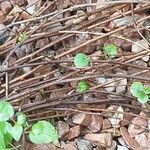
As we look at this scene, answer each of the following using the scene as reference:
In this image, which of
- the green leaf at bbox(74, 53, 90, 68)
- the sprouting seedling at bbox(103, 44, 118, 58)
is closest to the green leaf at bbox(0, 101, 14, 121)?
the green leaf at bbox(74, 53, 90, 68)

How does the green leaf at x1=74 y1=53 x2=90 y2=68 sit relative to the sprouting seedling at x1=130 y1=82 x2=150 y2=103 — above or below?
above

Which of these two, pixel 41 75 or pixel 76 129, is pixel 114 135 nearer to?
pixel 76 129

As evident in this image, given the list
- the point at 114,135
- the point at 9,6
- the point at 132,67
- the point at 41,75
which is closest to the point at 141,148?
the point at 114,135

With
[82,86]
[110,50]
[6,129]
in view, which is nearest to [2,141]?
[6,129]

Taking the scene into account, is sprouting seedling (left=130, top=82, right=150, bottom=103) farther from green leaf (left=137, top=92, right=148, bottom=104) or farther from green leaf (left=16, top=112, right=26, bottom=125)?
green leaf (left=16, top=112, right=26, bottom=125)

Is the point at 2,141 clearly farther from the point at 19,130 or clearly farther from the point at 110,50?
the point at 110,50

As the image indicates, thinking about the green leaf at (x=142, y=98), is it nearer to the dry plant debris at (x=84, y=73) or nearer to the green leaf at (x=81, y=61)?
the dry plant debris at (x=84, y=73)
